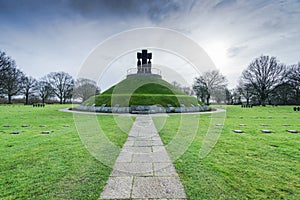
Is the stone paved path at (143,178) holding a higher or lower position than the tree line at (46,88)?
lower

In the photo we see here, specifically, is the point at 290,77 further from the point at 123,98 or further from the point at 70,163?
the point at 70,163

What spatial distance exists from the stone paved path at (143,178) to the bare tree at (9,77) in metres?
39.1

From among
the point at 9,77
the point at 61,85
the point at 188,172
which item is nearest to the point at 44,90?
the point at 61,85

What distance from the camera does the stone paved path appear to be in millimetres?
2535

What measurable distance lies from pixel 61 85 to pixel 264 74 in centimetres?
6671

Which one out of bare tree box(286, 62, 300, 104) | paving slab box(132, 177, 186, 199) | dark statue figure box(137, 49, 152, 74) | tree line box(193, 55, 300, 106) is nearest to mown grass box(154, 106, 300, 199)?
paving slab box(132, 177, 186, 199)

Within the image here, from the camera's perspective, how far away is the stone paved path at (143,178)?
2535 millimetres

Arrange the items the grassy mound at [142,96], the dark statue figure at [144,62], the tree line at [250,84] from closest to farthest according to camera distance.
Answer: the grassy mound at [142,96] < the dark statue figure at [144,62] < the tree line at [250,84]

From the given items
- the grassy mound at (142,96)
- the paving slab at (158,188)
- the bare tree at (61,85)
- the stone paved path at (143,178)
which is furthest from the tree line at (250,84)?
the paving slab at (158,188)

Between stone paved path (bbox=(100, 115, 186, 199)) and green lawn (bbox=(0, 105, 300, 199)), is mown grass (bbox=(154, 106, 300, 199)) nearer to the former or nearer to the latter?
green lawn (bbox=(0, 105, 300, 199))

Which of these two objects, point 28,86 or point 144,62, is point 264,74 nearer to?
point 144,62

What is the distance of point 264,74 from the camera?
42.6 m

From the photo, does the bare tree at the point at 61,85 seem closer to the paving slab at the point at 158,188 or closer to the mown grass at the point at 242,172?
the mown grass at the point at 242,172

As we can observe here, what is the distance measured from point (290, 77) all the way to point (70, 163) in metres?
56.7
